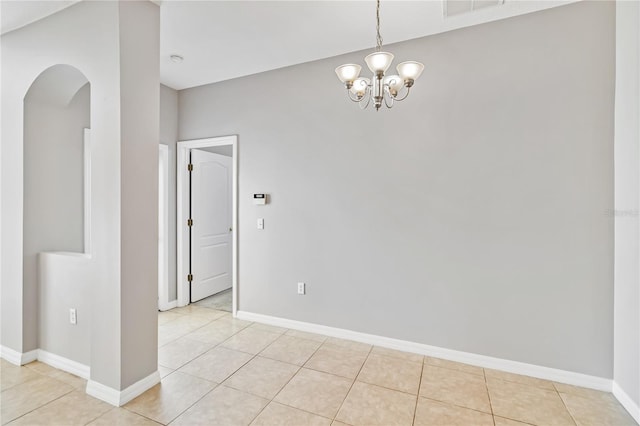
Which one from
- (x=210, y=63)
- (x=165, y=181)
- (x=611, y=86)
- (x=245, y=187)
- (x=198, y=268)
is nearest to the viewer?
(x=611, y=86)

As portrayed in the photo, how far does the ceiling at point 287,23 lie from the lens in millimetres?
2266

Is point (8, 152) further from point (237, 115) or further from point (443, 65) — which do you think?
point (443, 65)

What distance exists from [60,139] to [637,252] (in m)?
4.53

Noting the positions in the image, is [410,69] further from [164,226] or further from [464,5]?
[164,226]

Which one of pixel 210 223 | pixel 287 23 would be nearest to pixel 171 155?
pixel 210 223

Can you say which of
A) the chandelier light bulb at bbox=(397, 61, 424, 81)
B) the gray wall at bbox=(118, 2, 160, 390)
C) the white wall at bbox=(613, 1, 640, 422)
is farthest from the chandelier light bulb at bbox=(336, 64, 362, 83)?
the white wall at bbox=(613, 1, 640, 422)

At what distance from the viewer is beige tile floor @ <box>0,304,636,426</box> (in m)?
1.91

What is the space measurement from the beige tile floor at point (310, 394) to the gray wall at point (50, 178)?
0.77 m

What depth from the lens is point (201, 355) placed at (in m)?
2.70

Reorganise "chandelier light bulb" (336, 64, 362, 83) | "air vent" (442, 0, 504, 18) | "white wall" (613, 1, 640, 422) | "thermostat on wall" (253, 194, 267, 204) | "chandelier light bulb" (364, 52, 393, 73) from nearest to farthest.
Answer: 1. "chandelier light bulb" (364, 52, 393, 73)
2. "chandelier light bulb" (336, 64, 362, 83)
3. "white wall" (613, 1, 640, 422)
4. "air vent" (442, 0, 504, 18)
5. "thermostat on wall" (253, 194, 267, 204)

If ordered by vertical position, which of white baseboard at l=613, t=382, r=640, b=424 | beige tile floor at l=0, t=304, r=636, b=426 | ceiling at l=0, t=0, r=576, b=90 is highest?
ceiling at l=0, t=0, r=576, b=90

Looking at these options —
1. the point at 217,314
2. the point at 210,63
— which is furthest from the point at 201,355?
the point at 210,63

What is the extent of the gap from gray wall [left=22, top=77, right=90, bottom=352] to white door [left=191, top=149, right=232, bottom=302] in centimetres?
136

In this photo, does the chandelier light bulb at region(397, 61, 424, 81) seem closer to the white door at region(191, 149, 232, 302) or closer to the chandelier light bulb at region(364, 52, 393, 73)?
the chandelier light bulb at region(364, 52, 393, 73)
